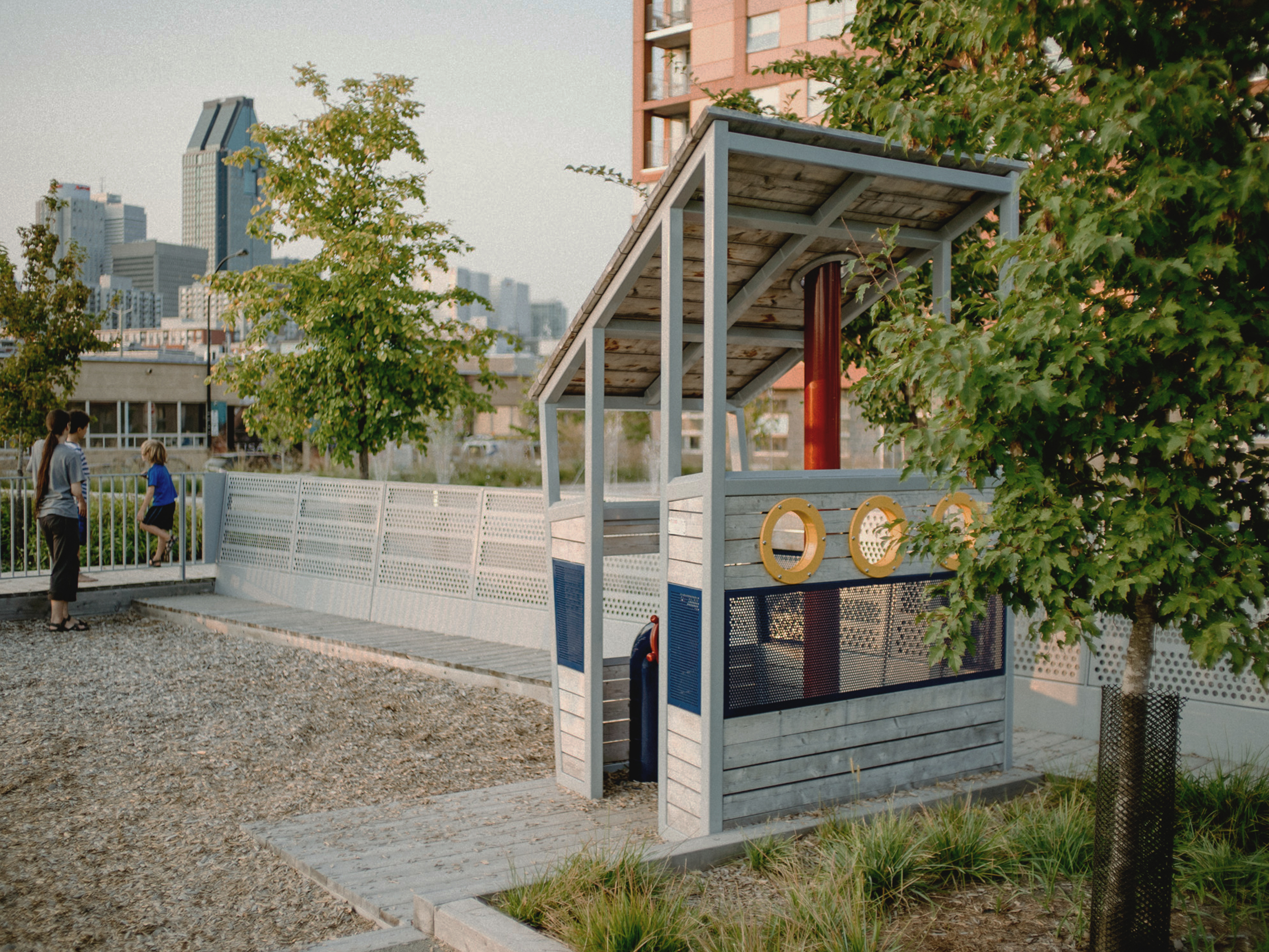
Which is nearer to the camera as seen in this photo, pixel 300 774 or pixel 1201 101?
pixel 1201 101

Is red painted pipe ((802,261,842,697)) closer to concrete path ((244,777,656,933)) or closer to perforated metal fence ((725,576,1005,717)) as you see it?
perforated metal fence ((725,576,1005,717))

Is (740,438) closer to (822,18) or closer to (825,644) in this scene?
(825,644)

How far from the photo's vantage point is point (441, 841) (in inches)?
207

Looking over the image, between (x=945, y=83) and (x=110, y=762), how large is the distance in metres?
6.85

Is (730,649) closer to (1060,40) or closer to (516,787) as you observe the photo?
(516,787)

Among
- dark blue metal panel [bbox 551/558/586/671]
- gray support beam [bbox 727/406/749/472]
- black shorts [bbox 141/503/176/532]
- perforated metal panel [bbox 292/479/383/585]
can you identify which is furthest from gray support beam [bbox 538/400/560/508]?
black shorts [bbox 141/503/176/532]

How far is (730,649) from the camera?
493cm

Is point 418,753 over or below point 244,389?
below

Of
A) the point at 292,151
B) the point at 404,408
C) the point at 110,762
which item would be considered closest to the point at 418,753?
the point at 110,762

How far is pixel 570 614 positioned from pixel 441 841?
1.51 meters

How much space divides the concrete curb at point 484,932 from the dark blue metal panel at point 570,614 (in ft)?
7.16

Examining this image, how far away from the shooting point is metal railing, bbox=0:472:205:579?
13477 mm

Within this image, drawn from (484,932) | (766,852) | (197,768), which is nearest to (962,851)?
(766,852)

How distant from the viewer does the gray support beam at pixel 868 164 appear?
488cm
